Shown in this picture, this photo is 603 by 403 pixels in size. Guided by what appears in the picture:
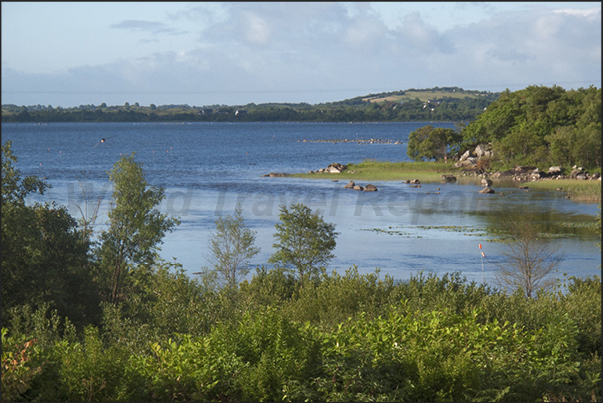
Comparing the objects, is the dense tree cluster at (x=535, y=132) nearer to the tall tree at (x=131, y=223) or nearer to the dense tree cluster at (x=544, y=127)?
the dense tree cluster at (x=544, y=127)

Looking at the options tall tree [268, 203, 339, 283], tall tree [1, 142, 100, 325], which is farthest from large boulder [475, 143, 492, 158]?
tall tree [1, 142, 100, 325]

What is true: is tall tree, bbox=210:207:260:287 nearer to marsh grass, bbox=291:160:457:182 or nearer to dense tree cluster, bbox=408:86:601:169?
marsh grass, bbox=291:160:457:182

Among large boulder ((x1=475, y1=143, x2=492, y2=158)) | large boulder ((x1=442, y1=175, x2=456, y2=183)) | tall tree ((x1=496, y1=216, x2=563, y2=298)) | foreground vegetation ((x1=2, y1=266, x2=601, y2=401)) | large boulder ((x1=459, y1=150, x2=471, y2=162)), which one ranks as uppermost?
large boulder ((x1=475, y1=143, x2=492, y2=158))

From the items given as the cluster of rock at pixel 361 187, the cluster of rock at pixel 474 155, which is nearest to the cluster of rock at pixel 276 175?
the cluster of rock at pixel 361 187

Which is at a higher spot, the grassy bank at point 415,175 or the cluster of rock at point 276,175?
the grassy bank at point 415,175

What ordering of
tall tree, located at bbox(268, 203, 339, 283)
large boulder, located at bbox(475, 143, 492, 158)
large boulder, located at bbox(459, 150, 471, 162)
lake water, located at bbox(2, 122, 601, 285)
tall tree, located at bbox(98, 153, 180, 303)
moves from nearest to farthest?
tall tree, located at bbox(98, 153, 180, 303) < tall tree, located at bbox(268, 203, 339, 283) < lake water, located at bbox(2, 122, 601, 285) < large boulder, located at bbox(475, 143, 492, 158) < large boulder, located at bbox(459, 150, 471, 162)

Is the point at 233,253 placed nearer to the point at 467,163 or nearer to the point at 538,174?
the point at 538,174

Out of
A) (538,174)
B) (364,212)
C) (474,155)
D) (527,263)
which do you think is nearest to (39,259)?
(527,263)

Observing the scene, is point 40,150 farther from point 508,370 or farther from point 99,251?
point 508,370

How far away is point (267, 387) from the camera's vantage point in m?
8.54

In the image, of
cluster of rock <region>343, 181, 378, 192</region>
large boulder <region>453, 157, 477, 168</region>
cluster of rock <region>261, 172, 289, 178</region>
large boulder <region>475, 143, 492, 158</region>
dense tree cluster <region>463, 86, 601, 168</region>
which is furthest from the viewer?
large boulder <region>475, 143, 492, 158</region>

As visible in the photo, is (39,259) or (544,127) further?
(544,127)

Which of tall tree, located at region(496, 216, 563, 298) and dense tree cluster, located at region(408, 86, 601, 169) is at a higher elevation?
dense tree cluster, located at region(408, 86, 601, 169)

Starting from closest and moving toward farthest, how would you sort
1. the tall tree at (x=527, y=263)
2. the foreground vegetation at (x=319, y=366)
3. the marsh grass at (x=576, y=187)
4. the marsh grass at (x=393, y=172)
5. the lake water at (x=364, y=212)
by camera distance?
the foreground vegetation at (x=319, y=366) < the tall tree at (x=527, y=263) < the lake water at (x=364, y=212) < the marsh grass at (x=576, y=187) < the marsh grass at (x=393, y=172)
